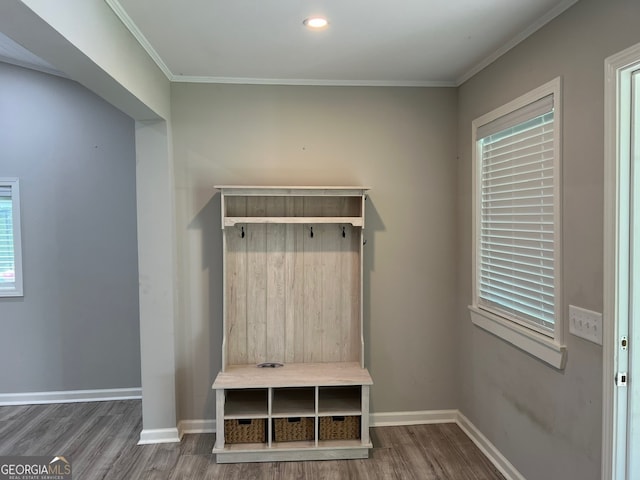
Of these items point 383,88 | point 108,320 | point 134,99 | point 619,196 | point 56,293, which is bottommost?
point 108,320

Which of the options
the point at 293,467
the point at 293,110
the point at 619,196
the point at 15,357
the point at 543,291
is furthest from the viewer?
the point at 15,357

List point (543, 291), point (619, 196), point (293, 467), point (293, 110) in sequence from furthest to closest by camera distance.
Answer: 1. point (293, 110)
2. point (293, 467)
3. point (543, 291)
4. point (619, 196)

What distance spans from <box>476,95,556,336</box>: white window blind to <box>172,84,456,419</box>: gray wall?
46cm

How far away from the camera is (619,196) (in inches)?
68.4

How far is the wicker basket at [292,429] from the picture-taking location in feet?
9.54

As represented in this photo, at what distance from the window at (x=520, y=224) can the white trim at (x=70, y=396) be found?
10.2 ft

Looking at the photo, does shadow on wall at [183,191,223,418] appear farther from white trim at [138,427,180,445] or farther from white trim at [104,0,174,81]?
white trim at [104,0,174,81]

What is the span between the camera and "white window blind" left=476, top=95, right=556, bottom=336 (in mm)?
2219

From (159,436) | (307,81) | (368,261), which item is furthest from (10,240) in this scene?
(368,261)

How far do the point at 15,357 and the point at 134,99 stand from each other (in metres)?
→ 2.79

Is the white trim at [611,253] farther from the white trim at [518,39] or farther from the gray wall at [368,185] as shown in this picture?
the gray wall at [368,185]

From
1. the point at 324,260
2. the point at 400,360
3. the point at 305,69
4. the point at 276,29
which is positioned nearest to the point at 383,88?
the point at 305,69

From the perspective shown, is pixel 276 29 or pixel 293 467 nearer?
pixel 276 29

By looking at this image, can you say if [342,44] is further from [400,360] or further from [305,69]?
[400,360]
